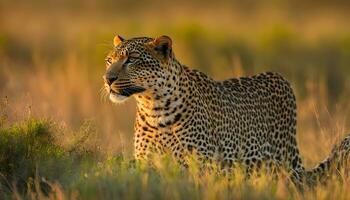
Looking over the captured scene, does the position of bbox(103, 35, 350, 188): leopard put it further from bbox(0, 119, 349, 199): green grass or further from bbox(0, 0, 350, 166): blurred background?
bbox(0, 0, 350, 166): blurred background

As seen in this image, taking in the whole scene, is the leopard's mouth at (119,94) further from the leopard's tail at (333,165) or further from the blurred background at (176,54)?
the leopard's tail at (333,165)

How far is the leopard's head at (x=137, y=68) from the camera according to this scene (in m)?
10.2

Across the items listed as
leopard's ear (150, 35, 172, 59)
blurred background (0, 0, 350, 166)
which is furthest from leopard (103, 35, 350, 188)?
blurred background (0, 0, 350, 166)

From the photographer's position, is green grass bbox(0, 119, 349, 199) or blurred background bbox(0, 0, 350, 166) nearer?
green grass bbox(0, 119, 349, 199)

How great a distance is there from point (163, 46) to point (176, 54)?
503 inches

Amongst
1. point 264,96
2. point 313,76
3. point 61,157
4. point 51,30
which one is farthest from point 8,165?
point 51,30

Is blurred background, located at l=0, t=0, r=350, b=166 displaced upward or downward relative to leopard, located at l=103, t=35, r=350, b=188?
upward

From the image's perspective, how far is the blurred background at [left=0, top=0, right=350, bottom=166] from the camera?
48.1 ft

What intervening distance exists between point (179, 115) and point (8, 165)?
1703 mm

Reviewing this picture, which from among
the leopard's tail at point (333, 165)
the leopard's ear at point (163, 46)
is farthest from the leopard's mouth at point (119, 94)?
the leopard's tail at point (333, 165)

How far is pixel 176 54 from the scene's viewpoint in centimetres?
2331

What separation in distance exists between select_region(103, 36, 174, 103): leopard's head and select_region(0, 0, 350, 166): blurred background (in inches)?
34.3

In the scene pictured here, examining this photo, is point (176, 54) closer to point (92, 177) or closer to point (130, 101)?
point (130, 101)

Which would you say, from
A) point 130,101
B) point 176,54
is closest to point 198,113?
point 130,101
